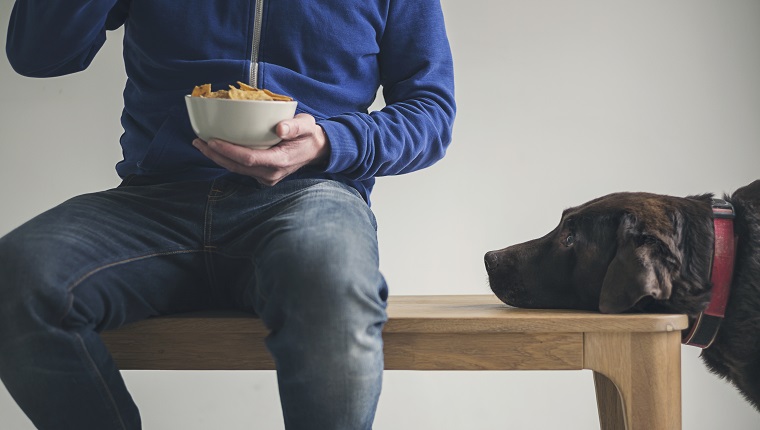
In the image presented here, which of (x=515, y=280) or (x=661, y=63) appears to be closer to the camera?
Result: (x=515, y=280)

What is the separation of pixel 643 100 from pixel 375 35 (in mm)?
1320

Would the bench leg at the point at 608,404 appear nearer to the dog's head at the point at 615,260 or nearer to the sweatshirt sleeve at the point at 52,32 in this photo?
the dog's head at the point at 615,260

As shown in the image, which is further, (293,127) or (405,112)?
(405,112)

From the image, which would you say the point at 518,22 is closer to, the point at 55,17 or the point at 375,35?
the point at 375,35

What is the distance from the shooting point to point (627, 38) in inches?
98.3

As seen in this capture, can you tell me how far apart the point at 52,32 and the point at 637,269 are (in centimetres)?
100

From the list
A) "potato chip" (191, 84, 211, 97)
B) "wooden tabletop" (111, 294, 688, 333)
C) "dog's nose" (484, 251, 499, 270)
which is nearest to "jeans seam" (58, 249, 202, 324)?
"wooden tabletop" (111, 294, 688, 333)

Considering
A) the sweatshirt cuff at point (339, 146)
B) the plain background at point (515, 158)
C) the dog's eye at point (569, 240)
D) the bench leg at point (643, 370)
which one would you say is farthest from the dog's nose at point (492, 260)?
the plain background at point (515, 158)

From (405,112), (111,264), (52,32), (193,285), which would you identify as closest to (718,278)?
(405,112)

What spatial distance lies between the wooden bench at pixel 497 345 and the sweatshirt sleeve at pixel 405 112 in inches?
10.1

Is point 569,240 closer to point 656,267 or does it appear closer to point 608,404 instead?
point 656,267

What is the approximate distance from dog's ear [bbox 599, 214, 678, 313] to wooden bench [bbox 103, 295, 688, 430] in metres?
0.04

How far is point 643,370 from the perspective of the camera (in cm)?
127

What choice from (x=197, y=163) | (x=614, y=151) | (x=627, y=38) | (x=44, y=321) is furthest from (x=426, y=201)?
(x=44, y=321)
